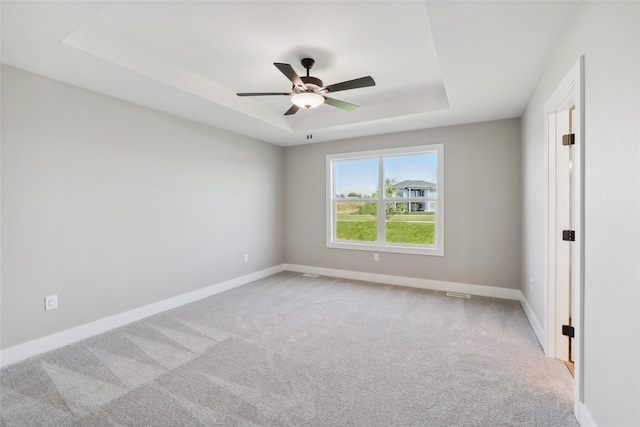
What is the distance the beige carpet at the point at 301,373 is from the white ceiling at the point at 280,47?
2401mm

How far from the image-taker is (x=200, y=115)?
3.70 metres

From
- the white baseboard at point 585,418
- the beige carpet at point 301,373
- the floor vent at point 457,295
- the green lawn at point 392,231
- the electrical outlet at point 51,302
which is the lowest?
the beige carpet at point 301,373

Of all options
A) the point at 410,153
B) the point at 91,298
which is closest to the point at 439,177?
the point at 410,153

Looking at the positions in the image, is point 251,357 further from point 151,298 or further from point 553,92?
point 553,92

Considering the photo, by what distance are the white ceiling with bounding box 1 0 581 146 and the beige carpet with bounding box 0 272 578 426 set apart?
240 centimetres

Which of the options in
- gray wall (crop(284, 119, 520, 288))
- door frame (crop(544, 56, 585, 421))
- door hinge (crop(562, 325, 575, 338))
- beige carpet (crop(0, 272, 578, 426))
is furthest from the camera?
gray wall (crop(284, 119, 520, 288))

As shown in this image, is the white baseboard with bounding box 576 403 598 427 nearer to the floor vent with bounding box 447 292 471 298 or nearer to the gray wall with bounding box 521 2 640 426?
the gray wall with bounding box 521 2 640 426

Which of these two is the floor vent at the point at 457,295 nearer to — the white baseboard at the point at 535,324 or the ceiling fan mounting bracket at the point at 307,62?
the white baseboard at the point at 535,324

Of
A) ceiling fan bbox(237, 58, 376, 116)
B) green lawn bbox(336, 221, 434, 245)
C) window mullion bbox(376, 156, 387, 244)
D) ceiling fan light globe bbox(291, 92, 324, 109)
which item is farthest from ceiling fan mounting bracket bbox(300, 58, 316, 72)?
green lawn bbox(336, 221, 434, 245)

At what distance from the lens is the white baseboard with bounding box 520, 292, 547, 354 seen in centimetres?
252

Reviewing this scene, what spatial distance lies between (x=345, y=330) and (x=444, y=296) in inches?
69.8

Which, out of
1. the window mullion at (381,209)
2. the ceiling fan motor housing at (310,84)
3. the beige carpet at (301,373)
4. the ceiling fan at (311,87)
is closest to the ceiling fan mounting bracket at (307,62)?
the ceiling fan at (311,87)

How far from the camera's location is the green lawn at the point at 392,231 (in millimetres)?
4562

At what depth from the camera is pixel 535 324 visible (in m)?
2.88
